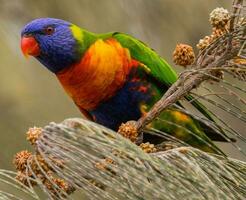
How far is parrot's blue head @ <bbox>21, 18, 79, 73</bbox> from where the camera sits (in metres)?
2.04

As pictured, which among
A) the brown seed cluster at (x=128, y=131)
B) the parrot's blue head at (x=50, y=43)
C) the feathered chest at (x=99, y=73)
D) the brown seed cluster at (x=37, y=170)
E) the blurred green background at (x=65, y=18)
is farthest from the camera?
the blurred green background at (x=65, y=18)

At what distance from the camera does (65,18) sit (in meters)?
4.04

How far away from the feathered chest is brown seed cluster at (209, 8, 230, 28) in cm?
87

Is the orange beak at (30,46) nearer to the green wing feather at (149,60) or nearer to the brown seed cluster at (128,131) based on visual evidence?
the green wing feather at (149,60)

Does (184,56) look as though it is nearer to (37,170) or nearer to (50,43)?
(37,170)

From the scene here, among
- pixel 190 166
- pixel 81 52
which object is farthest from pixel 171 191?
pixel 81 52

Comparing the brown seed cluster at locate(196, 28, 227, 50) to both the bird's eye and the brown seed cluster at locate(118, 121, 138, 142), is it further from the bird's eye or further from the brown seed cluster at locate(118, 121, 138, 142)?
the bird's eye

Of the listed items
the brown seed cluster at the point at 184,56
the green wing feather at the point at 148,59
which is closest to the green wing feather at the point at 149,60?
the green wing feather at the point at 148,59

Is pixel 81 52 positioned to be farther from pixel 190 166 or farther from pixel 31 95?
pixel 31 95

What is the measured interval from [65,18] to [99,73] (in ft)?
7.17

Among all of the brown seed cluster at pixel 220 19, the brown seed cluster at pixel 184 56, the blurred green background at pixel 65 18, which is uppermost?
the blurred green background at pixel 65 18

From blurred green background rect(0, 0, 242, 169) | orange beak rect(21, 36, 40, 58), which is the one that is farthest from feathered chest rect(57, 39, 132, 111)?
blurred green background rect(0, 0, 242, 169)

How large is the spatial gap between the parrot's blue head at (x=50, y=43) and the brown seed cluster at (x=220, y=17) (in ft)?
3.33

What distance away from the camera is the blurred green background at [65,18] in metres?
3.74
